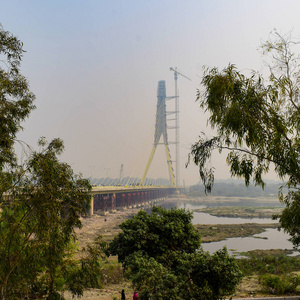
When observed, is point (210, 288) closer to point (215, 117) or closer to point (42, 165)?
point (215, 117)

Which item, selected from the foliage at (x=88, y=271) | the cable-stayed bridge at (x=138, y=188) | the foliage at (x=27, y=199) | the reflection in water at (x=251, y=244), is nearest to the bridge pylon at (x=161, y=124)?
the cable-stayed bridge at (x=138, y=188)

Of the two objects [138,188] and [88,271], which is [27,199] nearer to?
[88,271]

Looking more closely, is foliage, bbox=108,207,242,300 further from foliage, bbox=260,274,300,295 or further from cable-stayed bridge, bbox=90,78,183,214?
cable-stayed bridge, bbox=90,78,183,214

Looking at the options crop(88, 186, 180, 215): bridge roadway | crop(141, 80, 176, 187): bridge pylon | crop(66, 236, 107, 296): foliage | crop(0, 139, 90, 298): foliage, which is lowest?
crop(88, 186, 180, 215): bridge roadway

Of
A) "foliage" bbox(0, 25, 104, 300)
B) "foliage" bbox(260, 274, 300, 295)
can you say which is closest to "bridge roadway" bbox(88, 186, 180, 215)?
"foliage" bbox(260, 274, 300, 295)

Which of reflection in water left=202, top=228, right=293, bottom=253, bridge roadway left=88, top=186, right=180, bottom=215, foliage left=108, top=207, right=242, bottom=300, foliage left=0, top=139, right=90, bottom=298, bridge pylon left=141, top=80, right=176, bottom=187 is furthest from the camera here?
bridge pylon left=141, top=80, right=176, bottom=187

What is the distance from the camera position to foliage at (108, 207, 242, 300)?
18.7 ft

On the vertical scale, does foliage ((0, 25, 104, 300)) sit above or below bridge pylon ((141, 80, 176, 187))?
below

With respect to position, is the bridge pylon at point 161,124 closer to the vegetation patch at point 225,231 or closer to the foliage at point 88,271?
the vegetation patch at point 225,231

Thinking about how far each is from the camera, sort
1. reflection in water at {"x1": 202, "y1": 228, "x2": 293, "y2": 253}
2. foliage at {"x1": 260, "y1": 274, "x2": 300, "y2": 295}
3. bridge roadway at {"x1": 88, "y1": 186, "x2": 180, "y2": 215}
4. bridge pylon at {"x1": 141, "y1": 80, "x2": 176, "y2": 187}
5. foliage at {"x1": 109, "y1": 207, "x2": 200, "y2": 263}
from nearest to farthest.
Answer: foliage at {"x1": 109, "y1": 207, "x2": 200, "y2": 263}
foliage at {"x1": 260, "y1": 274, "x2": 300, "y2": 295}
reflection in water at {"x1": 202, "y1": 228, "x2": 293, "y2": 253}
bridge roadway at {"x1": 88, "y1": 186, "x2": 180, "y2": 215}
bridge pylon at {"x1": 141, "y1": 80, "x2": 176, "y2": 187}

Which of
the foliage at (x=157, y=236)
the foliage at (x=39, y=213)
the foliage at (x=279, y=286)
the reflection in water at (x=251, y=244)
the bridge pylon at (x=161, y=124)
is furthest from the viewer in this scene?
the bridge pylon at (x=161, y=124)

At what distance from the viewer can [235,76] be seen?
5.00 m

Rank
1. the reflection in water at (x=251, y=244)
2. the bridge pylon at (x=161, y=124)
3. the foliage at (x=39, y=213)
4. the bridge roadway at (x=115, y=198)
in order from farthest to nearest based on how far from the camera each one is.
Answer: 1. the bridge pylon at (x=161, y=124)
2. the bridge roadway at (x=115, y=198)
3. the reflection in water at (x=251, y=244)
4. the foliage at (x=39, y=213)

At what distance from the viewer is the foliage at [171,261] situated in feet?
18.7
